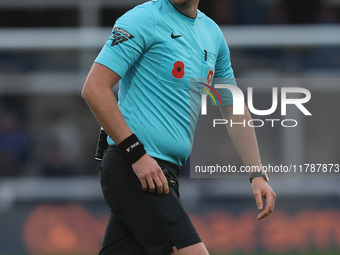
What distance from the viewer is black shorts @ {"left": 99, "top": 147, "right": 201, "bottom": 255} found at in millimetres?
3268

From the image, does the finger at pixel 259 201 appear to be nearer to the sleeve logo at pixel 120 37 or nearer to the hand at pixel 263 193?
the hand at pixel 263 193

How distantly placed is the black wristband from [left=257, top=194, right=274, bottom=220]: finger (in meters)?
0.66

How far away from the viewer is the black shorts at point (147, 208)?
129 inches

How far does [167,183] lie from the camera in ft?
10.8

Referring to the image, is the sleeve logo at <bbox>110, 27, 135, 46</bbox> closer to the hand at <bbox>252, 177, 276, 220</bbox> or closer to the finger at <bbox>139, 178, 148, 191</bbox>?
the finger at <bbox>139, 178, 148, 191</bbox>

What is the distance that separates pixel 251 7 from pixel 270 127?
173 centimetres

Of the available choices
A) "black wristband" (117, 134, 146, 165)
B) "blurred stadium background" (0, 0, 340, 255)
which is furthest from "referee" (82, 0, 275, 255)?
"blurred stadium background" (0, 0, 340, 255)

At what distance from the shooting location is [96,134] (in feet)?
31.4

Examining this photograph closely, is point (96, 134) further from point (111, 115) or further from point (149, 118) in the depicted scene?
point (111, 115)

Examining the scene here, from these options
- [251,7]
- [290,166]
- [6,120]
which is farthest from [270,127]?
[6,120]

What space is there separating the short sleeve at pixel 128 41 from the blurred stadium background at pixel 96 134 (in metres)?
5.07

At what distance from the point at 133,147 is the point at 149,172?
13cm

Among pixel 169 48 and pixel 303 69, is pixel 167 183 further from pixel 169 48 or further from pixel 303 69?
pixel 303 69

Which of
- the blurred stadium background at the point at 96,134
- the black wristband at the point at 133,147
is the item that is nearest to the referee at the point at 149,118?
the black wristband at the point at 133,147
